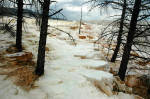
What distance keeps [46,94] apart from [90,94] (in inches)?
62.6

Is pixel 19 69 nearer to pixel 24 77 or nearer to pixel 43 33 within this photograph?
pixel 24 77

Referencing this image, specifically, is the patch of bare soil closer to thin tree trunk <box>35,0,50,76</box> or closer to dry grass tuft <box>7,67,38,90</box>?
dry grass tuft <box>7,67,38,90</box>

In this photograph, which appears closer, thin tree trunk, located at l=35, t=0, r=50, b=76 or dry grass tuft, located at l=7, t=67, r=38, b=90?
dry grass tuft, located at l=7, t=67, r=38, b=90

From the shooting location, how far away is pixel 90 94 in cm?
411

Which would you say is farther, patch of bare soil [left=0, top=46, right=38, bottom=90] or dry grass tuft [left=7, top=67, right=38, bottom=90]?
patch of bare soil [left=0, top=46, right=38, bottom=90]

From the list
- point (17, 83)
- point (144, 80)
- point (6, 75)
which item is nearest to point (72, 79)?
point (17, 83)

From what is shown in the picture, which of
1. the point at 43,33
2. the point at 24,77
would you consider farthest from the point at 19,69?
the point at 43,33

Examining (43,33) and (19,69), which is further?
(19,69)

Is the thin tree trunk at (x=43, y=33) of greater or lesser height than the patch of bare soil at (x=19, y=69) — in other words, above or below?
above

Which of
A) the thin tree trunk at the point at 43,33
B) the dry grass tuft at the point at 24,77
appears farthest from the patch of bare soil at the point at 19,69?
the thin tree trunk at the point at 43,33

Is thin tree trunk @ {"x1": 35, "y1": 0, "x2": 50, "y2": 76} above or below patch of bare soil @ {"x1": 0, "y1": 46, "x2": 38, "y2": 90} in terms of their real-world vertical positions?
above

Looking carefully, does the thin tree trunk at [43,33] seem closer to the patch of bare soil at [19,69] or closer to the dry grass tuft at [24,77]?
the dry grass tuft at [24,77]

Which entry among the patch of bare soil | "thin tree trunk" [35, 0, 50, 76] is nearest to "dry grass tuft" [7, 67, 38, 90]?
the patch of bare soil

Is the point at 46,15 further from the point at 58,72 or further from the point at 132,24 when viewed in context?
the point at 132,24
